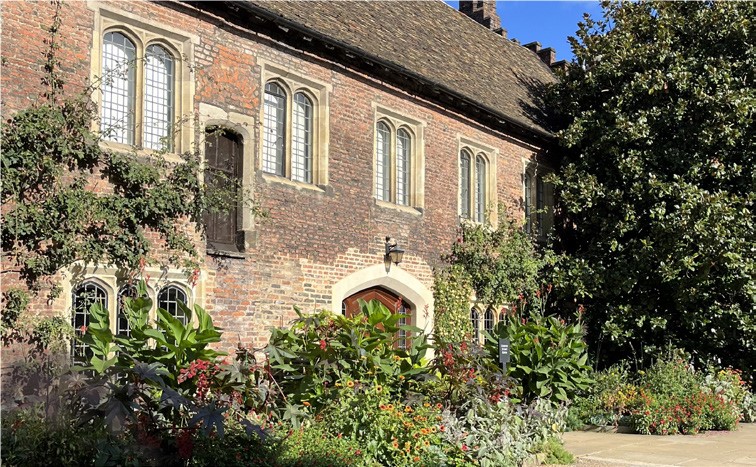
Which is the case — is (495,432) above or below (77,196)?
below

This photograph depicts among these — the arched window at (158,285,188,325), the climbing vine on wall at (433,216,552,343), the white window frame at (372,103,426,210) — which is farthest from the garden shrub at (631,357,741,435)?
the arched window at (158,285,188,325)

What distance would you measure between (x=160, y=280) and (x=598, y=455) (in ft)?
20.2

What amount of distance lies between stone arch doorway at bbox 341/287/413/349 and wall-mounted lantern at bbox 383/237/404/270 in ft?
1.81

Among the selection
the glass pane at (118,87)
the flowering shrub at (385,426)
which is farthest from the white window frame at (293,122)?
the flowering shrub at (385,426)

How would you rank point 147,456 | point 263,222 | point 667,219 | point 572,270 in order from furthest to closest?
point 572,270, point 667,219, point 263,222, point 147,456

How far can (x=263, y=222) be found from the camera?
1196 cm

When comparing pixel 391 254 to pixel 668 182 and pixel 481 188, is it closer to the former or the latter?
pixel 481 188

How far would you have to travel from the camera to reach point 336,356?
9414 mm

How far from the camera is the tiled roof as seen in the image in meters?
13.8

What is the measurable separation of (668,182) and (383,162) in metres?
5.95

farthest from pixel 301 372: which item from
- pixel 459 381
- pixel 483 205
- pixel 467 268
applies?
pixel 483 205

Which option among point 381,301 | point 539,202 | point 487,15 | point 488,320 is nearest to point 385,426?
point 381,301

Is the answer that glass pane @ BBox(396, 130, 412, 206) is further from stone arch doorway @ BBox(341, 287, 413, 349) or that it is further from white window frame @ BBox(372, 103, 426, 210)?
stone arch doorway @ BBox(341, 287, 413, 349)

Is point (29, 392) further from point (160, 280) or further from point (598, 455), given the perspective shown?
point (598, 455)
